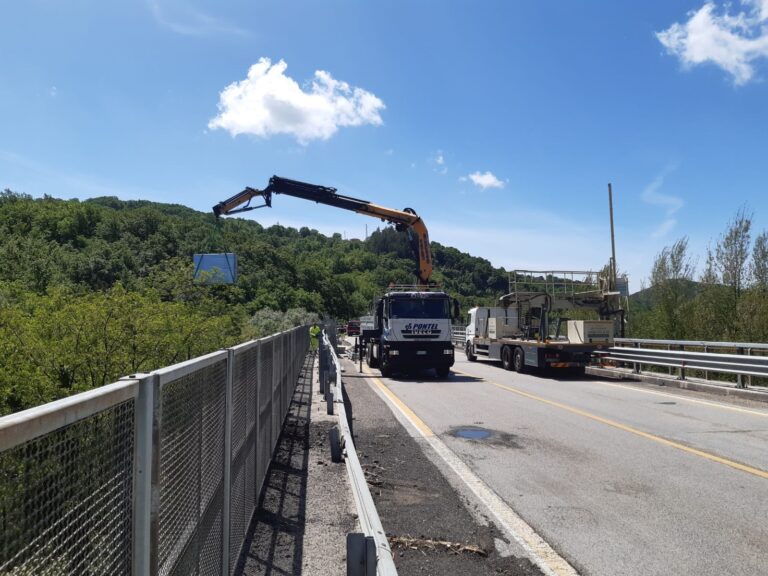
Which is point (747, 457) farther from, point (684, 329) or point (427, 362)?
point (684, 329)

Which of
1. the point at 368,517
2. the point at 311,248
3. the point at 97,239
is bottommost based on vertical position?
the point at 368,517

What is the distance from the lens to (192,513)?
3094mm

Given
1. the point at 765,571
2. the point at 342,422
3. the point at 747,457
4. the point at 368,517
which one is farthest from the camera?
the point at 747,457

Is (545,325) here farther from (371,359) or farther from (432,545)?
(432,545)

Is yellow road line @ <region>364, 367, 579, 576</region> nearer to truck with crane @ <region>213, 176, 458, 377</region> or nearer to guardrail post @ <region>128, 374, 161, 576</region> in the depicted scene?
guardrail post @ <region>128, 374, 161, 576</region>

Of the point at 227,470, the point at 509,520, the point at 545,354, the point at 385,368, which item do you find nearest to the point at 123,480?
the point at 227,470

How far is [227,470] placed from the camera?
402 centimetres

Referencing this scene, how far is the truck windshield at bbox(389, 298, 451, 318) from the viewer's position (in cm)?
1969

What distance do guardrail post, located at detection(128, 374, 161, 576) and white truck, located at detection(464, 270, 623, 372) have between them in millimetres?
17995

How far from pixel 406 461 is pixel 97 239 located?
76483 mm

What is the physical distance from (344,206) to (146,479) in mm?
21992

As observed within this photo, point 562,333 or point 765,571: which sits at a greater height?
point 562,333

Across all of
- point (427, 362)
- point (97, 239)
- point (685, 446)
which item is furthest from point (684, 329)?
point (97, 239)

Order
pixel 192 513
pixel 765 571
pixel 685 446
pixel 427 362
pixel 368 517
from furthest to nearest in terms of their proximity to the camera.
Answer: pixel 427 362 → pixel 685 446 → pixel 765 571 → pixel 368 517 → pixel 192 513
